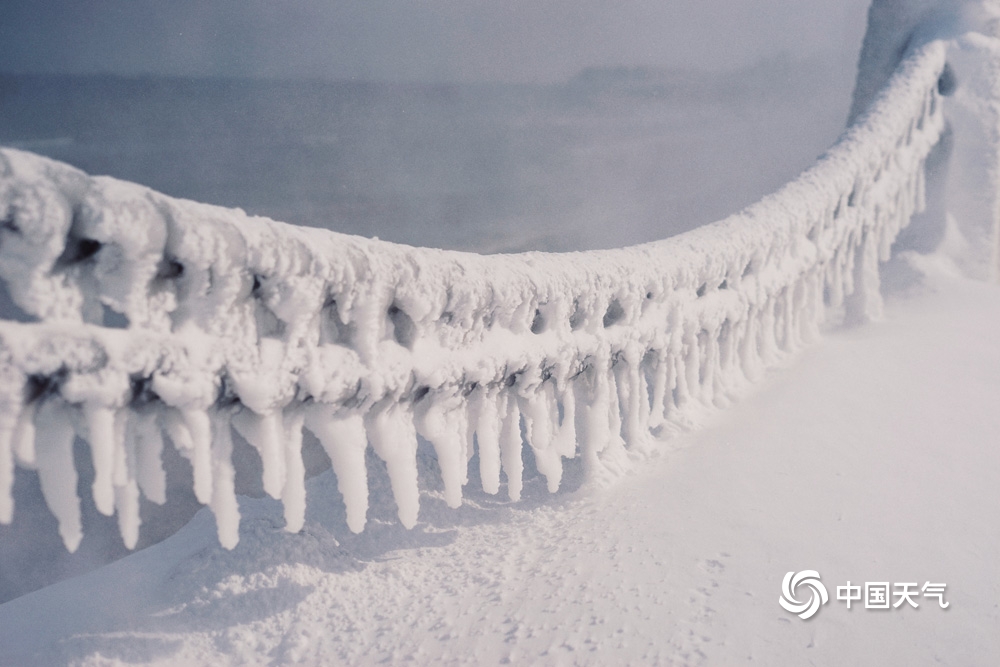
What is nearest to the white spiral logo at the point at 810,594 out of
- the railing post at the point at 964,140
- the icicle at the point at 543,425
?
the icicle at the point at 543,425

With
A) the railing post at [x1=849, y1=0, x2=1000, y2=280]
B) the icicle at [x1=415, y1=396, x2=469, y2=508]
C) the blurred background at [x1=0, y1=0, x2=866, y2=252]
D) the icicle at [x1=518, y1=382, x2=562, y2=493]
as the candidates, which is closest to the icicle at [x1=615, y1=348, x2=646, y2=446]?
the icicle at [x1=518, y1=382, x2=562, y2=493]

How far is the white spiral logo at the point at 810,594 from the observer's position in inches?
20.3

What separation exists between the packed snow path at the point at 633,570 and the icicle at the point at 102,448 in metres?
0.26

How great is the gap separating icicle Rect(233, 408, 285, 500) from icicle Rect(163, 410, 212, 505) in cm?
4

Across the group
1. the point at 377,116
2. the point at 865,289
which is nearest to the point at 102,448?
the point at 865,289

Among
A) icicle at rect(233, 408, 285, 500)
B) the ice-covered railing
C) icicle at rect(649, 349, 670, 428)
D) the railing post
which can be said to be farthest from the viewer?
the railing post

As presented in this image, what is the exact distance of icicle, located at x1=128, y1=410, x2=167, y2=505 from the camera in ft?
1.21

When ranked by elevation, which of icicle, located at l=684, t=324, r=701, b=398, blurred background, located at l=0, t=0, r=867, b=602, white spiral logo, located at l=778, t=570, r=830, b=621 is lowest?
white spiral logo, located at l=778, t=570, r=830, b=621

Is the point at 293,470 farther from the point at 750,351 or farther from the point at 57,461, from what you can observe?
the point at 750,351

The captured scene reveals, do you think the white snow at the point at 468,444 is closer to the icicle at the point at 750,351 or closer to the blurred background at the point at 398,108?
the icicle at the point at 750,351

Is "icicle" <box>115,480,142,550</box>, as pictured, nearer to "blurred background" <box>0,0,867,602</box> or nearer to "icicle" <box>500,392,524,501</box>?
"icicle" <box>500,392,524,501</box>

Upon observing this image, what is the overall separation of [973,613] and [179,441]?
0.58 metres

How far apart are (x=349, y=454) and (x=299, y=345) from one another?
0.09 metres

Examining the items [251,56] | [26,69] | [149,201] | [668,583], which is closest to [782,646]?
[668,583]
